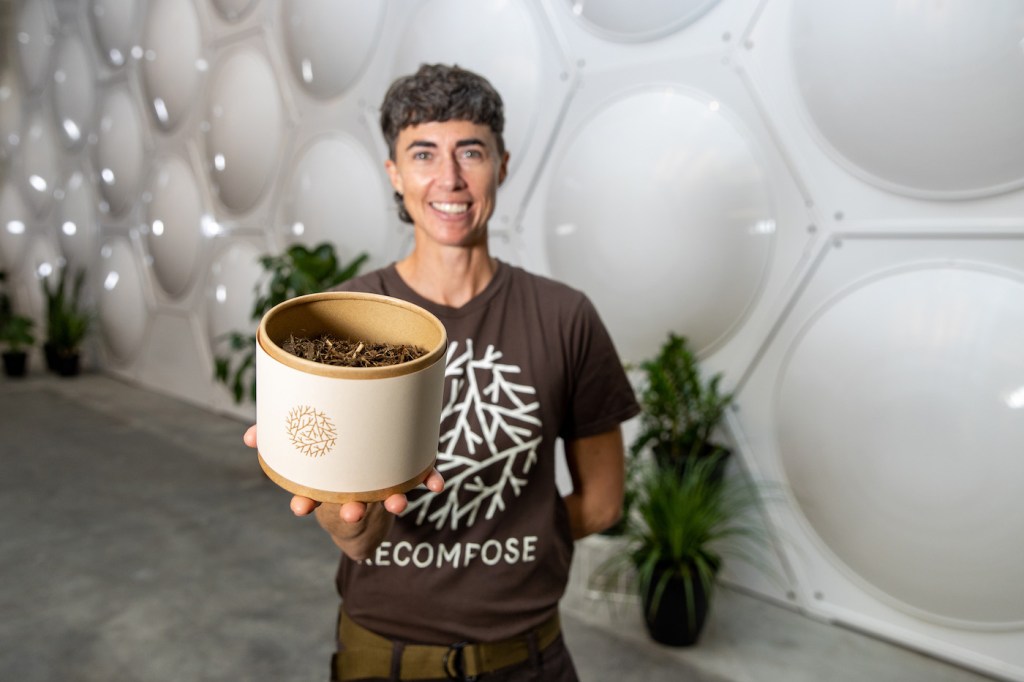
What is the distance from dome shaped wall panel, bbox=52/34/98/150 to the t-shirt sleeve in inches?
234

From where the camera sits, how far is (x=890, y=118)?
80.8 inches

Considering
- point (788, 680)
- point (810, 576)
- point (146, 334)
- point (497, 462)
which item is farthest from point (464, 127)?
point (146, 334)

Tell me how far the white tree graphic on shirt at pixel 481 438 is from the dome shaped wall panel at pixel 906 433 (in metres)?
1.52

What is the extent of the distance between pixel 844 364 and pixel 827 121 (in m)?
0.71

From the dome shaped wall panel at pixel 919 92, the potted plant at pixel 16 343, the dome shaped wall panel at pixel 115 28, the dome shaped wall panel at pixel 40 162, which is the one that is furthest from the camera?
the dome shaped wall panel at pixel 40 162

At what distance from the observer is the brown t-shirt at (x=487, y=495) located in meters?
0.97

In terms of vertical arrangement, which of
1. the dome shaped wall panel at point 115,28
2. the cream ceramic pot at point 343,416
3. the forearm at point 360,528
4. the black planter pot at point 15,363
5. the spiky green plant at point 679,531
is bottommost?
the black planter pot at point 15,363

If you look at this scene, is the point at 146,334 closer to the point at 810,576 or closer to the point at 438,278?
the point at 810,576

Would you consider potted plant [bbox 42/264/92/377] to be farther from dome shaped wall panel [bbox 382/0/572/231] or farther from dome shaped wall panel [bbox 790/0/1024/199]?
dome shaped wall panel [bbox 790/0/1024/199]

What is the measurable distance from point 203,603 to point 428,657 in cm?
190

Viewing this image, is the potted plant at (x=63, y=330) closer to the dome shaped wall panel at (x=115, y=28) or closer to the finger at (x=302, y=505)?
the dome shaped wall panel at (x=115, y=28)

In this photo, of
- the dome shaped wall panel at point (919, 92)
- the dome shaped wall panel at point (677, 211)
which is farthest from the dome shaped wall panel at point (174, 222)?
the dome shaped wall panel at point (919, 92)

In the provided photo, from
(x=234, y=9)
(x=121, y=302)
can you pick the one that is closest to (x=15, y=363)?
(x=121, y=302)

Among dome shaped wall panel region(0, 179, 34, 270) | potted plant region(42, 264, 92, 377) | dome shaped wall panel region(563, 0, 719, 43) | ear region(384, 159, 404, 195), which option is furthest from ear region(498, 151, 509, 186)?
dome shaped wall panel region(0, 179, 34, 270)
